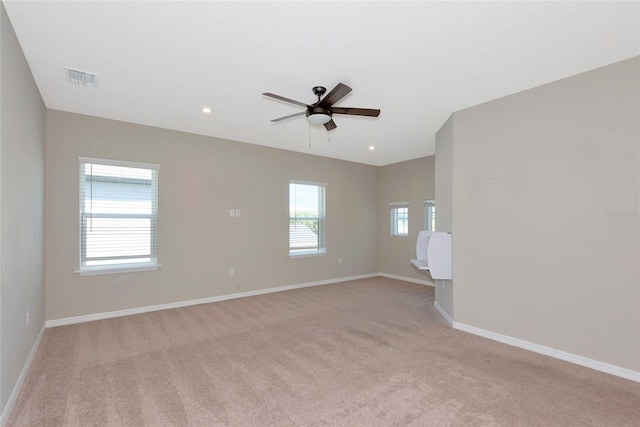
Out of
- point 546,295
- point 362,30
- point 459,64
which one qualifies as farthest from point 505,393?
point 362,30

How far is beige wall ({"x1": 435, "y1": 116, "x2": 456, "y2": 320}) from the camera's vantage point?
3881 mm

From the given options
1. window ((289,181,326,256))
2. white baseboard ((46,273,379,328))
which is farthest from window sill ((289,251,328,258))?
white baseboard ((46,273,379,328))

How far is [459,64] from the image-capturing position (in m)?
2.66

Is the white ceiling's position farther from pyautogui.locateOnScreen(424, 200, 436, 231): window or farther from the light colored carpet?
pyautogui.locateOnScreen(424, 200, 436, 231): window

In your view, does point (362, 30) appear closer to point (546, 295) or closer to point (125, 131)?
point (546, 295)

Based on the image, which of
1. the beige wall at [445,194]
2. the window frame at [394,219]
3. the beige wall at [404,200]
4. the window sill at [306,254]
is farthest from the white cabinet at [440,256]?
the window frame at [394,219]

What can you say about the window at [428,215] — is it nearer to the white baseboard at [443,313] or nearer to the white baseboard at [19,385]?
the white baseboard at [443,313]

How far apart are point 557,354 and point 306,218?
14.4 ft

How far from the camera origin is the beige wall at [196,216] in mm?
3832

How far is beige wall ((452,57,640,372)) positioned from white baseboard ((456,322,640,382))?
1.8 inches

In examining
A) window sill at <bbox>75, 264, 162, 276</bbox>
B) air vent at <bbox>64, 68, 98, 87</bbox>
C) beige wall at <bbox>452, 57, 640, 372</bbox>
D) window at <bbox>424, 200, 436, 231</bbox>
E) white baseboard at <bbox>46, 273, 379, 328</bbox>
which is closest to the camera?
beige wall at <bbox>452, 57, 640, 372</bbox>

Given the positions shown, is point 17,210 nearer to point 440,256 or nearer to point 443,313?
point 440,256

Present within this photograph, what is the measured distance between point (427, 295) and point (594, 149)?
3.40 m

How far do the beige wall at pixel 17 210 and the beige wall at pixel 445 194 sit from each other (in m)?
4.19
